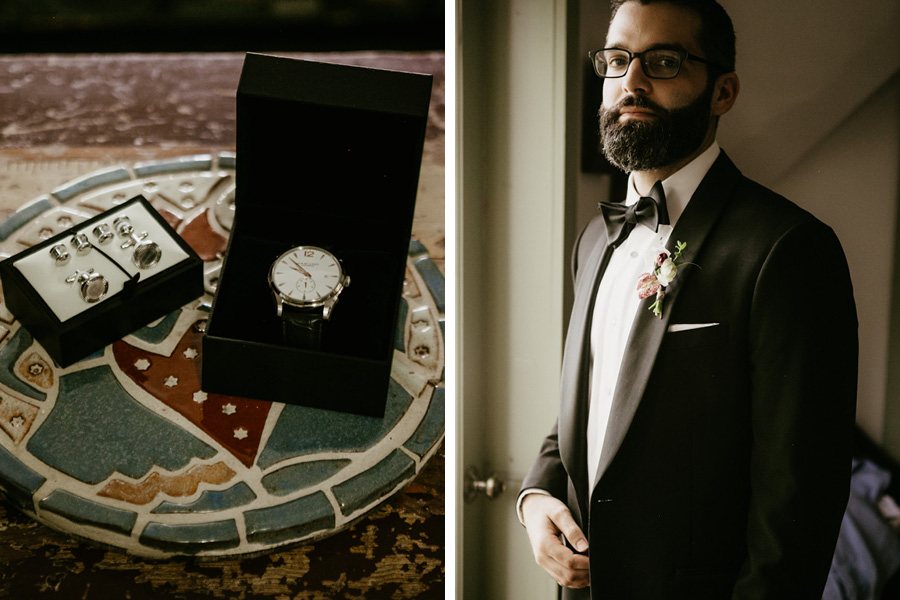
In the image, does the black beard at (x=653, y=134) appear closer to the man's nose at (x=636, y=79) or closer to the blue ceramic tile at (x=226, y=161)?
the man's nose at (x=636, y=79)

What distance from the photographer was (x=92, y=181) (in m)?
1.24

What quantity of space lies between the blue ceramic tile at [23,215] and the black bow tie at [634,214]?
0.83m

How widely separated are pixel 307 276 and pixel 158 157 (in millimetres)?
399

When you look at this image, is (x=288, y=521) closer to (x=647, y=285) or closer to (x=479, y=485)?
(x=479, y=485)

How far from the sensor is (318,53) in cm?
147

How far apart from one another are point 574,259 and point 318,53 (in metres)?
0.84

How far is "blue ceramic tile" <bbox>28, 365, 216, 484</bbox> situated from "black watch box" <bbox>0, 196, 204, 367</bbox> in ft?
0.20

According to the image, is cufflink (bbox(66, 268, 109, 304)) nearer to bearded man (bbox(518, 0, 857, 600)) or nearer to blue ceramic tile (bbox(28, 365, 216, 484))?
blue ceramic tile (bbox(28, 365, 216, 484))

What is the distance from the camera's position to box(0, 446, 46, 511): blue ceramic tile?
1.01 meters

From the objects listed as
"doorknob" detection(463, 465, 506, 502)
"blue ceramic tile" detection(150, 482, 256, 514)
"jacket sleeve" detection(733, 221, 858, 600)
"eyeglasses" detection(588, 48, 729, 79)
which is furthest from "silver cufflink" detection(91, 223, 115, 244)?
"jacket sleeve" detection(733, 221, 858, 600)

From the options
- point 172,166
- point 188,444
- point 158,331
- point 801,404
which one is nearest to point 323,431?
point 188,444

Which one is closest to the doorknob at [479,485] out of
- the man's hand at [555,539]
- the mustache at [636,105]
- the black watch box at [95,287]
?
the man's hand at [555,539]

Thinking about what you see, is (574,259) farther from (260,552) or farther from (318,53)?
(318,53)

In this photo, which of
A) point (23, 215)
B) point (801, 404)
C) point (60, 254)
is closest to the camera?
point (801, 404)
